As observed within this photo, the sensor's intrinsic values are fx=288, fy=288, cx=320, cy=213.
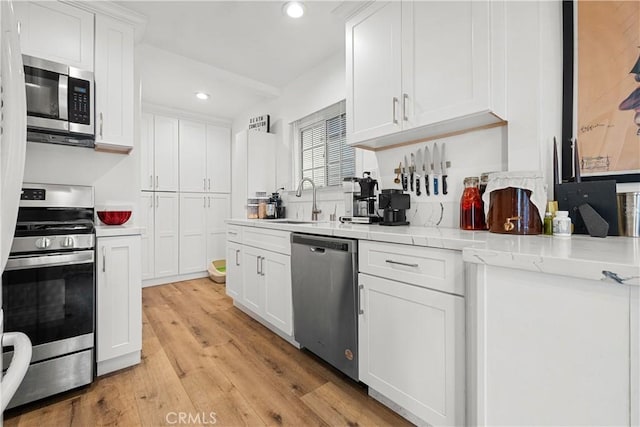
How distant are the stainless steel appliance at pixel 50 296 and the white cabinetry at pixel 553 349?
198 cm

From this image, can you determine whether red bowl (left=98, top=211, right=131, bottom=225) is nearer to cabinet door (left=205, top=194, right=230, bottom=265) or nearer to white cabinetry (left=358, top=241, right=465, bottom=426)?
white cabinetry (left=358, top=241, right=465, bottom=426)

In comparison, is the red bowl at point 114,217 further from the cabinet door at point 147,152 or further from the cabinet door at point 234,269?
the cabinet door at point 147,152

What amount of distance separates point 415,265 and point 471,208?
0.59 metres

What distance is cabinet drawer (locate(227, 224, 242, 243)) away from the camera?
2.74 meters

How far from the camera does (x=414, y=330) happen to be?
1.27 meters

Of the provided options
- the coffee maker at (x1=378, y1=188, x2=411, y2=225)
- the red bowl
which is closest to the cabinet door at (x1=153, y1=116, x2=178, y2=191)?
the red bowl

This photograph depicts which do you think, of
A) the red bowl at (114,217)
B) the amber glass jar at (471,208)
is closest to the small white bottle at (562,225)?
the amber glass jar at (471,208)

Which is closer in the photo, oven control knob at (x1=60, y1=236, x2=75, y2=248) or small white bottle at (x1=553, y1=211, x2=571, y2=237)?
small white bottle at (x1=553, y1=211, x2=571, y2=237)

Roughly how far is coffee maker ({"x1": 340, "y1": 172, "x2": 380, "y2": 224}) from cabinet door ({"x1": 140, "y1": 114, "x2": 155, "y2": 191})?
9.92 ft

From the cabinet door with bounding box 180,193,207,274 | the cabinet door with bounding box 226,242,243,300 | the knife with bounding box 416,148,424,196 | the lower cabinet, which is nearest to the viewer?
the knife with bounding box 416,148,424,196

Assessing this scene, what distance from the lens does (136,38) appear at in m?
2.40

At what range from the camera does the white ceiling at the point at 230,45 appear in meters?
2.19

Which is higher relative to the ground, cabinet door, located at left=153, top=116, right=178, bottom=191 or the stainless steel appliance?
cabinet door, located at left=153, top=116, right=178, bottom=191

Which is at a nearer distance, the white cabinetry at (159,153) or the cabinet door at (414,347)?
the cabinet door at (414,347)
